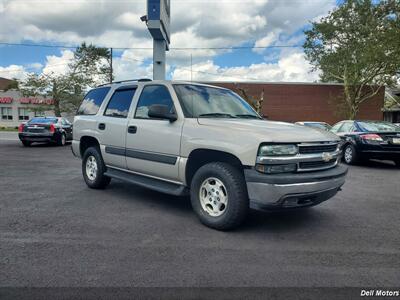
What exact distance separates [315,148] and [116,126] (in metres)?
3.28

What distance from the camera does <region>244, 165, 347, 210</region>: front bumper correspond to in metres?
3.64

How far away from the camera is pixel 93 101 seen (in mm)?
6527

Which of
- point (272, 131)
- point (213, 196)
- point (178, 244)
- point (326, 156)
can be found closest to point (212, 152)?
point (213, 196)

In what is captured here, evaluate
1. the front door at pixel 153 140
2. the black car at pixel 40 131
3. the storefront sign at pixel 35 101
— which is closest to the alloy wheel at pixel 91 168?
the front door at pixel 153 140

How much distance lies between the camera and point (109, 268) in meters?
3.10

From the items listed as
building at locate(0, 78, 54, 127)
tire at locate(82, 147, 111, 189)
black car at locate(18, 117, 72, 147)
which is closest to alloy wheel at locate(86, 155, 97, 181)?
tire at locate(82, 147, 111, 189)

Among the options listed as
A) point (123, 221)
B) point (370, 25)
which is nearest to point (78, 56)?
point (370, 25)

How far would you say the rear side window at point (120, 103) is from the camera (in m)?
5.58

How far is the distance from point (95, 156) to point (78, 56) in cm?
3941

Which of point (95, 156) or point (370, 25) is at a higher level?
point (370, 25)

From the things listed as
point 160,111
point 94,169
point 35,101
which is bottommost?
point 94,169

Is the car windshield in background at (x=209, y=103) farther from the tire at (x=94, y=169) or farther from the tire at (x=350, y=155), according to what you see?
the tire at (x=350, y=155)

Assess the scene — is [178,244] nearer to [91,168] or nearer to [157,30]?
[91,168]
